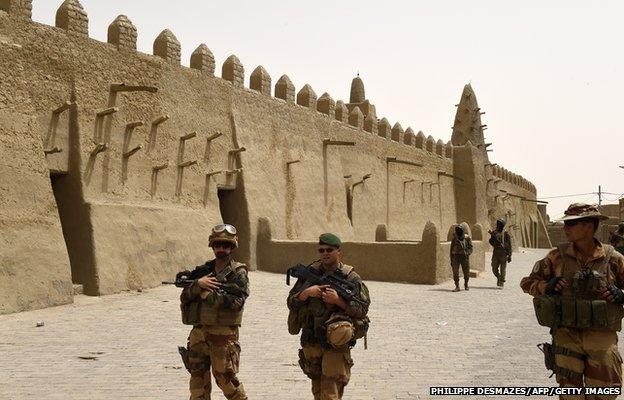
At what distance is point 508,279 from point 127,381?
46.0 ft

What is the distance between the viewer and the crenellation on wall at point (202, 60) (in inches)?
686

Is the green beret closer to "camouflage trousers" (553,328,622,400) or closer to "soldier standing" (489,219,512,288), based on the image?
"camouflage trousers" (553,328,622,400)

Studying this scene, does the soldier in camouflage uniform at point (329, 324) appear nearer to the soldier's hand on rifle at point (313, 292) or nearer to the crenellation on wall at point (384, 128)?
the soldier's hand on rifle at point (313, 292)

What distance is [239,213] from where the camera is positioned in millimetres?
18250

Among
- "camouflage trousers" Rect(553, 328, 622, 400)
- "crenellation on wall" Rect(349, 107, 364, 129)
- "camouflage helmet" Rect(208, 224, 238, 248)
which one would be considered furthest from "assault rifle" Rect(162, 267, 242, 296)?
"crenellation on wall" Rect(349, 107, 364, 129)

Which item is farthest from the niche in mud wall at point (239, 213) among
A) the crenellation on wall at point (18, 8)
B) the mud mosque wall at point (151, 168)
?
the crenellation on wall at point (18, 8)

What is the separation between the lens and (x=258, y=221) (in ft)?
60.4

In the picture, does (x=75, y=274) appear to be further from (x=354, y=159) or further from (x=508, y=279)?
(x=354, y=159)

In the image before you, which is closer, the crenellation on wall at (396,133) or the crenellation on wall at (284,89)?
the crenellation on wall at (284,89)

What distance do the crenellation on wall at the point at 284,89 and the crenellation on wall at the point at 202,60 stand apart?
3.90m

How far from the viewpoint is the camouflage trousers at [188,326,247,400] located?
4898mm

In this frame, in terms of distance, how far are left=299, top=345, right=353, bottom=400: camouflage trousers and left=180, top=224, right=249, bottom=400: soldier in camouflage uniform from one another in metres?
0.59

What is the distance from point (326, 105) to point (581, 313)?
1993 centimetres

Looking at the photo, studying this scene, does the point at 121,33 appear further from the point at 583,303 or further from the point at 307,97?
the point at 583,303
